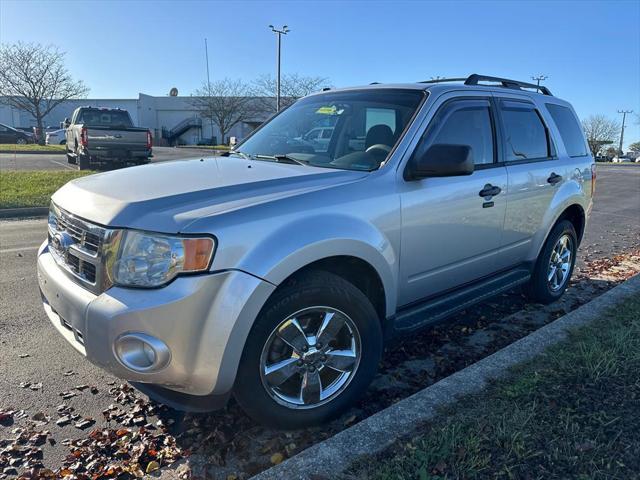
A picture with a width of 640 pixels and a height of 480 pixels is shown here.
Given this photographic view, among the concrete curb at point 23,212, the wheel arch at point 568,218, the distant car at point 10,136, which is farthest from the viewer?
the distant car at point 10,136

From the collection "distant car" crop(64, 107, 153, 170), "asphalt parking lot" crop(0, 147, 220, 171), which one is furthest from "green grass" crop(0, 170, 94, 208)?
"asphalt parking lot" crop(0, 147, 220, 171)

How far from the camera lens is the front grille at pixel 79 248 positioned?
2.47 meters

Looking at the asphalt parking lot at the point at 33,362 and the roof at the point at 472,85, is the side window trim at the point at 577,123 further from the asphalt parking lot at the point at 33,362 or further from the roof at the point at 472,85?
the asphalt parking lot at the point at 33,362

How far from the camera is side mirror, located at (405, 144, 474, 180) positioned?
305 cm

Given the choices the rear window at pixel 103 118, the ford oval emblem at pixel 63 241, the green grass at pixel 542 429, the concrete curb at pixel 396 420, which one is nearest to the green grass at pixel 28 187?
the rear window at pixel 103 118

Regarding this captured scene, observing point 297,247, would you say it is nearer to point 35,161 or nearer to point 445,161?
point 445,161

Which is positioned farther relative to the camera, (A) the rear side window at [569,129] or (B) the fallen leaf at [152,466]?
(A) the rear side window at [569,129]

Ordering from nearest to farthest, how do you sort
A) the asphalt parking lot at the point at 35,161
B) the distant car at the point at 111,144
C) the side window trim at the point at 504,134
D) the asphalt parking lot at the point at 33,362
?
the asphalt parking lot at the point at 33,362
the side window trim at the point at 504,134
the distant car at the point at 111,144
the asphalt parking lot at the point at 35,161

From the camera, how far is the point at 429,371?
3.62 m

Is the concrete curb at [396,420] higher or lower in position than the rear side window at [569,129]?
lower

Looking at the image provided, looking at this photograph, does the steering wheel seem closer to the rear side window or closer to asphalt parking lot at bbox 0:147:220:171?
the rear side window

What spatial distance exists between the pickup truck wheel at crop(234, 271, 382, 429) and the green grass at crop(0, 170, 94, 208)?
8.56 metres

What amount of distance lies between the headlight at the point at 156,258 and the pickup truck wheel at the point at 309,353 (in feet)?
1.40

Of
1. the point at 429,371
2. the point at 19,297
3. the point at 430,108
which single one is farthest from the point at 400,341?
the point at 19,297
